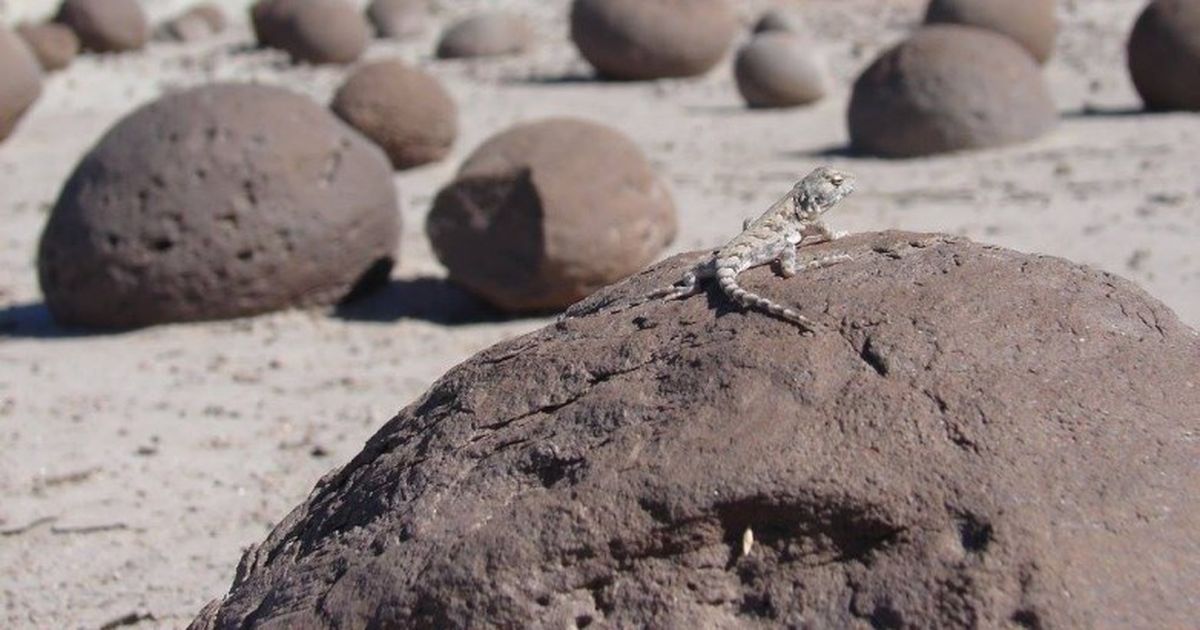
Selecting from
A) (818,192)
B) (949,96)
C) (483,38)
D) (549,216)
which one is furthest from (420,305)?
(483,38)

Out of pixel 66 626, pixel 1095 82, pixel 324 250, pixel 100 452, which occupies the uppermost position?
pixel 66 626

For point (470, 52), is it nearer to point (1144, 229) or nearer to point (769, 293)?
point (1144, 229)

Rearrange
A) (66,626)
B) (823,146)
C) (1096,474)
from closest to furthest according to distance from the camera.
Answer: (1096,474), (66,626), (823,146)

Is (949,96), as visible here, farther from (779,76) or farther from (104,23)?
(104,23)

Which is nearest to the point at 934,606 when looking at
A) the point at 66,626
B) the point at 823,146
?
the point at 66,626

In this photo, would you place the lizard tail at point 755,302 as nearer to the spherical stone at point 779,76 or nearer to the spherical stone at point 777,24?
the spherical stone at point 779,76

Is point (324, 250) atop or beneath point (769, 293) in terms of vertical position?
beneath

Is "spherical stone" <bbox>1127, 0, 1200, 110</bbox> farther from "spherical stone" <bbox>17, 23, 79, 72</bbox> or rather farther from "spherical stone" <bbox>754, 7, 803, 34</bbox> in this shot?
"spherical stone" <bbox>17, 23, 79, 72</bbox>
